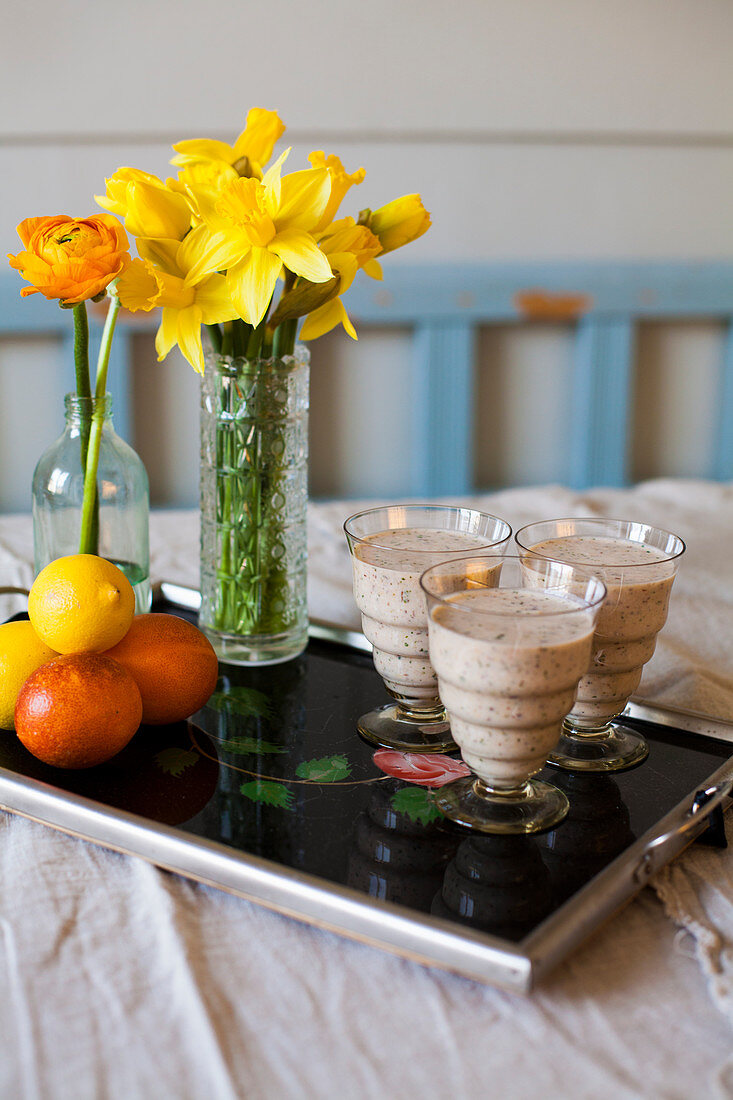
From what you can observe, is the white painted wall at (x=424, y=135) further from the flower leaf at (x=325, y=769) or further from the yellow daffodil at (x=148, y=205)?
the flower leaf at (x=325, y=769)

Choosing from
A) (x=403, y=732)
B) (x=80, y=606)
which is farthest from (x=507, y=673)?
(x=80, y=606)

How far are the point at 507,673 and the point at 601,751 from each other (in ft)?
0.70

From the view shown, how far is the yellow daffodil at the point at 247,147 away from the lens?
0.92m

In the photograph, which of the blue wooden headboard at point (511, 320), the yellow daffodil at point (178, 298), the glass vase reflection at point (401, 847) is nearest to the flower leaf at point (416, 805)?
the glass vase reflection at point (401, 847)

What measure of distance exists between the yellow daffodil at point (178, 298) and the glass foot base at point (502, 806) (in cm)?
41

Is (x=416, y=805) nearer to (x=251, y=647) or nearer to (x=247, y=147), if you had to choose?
(x=251, y=647)

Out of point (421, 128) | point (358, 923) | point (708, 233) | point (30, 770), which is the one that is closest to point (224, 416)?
point (30, 770)

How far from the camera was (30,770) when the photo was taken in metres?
0.79

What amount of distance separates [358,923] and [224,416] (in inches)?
21.5

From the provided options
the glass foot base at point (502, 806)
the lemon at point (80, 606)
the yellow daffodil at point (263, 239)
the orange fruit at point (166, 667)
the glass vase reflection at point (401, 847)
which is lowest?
the glass vase reflection at point (401, 847)

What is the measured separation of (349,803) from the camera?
0.75m

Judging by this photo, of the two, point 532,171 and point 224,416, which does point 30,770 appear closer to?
point 224,416

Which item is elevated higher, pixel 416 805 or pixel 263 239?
pixel 263 239

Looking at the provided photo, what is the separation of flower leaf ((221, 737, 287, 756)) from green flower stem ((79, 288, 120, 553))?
0.80 ft
